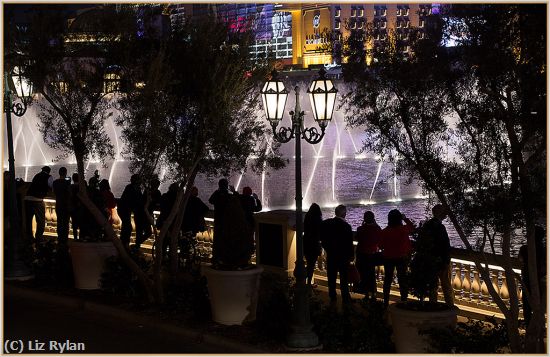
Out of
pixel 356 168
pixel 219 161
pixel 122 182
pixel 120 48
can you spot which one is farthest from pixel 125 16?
pixel 356 168

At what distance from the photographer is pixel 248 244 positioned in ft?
38.3

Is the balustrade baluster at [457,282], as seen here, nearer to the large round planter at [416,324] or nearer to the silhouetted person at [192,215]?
the large round planter at [416,324]

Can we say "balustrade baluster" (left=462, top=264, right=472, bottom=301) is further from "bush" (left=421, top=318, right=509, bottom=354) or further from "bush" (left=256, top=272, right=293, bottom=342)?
"bush" (left=256, top=272, right=293, bottom=342)

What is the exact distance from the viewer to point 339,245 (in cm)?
1256

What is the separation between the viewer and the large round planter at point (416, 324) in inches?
379

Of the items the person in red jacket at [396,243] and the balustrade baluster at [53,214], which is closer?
the person in red jacket at [396,243]

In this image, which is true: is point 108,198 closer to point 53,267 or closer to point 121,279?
point 53,267

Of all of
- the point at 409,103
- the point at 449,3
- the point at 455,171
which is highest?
the point at 449,3

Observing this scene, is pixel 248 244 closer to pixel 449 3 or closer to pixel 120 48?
pixel 120 48

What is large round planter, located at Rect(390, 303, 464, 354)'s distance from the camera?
9.62 m

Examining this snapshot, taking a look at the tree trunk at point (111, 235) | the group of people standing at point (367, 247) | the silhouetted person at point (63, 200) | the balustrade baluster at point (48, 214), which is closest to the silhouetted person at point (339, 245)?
the group of people standing at point (367, 247)

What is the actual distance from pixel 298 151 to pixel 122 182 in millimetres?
34014

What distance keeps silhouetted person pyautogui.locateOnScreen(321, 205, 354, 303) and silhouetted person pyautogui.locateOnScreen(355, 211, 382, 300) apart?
0.16 metres

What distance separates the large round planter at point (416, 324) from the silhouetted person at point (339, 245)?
2704 millimetres
